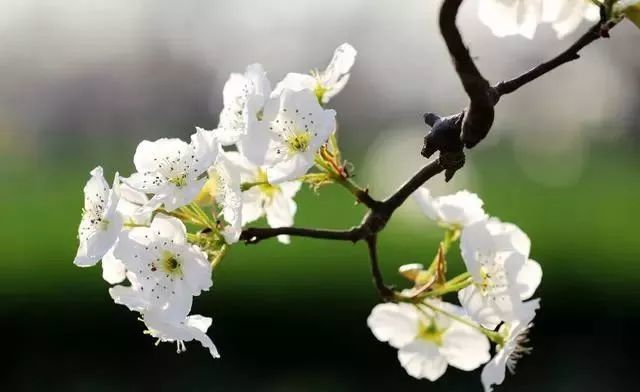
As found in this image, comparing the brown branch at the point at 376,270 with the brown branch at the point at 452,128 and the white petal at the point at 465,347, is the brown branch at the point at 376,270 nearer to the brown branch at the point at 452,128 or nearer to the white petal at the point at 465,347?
the brown branch at the point at 452,128

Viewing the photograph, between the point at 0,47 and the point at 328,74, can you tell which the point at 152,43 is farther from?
the point at 328,74

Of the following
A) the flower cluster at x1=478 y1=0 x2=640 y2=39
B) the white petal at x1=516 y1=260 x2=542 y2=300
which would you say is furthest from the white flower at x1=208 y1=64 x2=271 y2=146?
the white petal at x1=516 y1=260 x2=542 y2=300

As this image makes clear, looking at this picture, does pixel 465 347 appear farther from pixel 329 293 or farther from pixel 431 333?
pixel 329 293

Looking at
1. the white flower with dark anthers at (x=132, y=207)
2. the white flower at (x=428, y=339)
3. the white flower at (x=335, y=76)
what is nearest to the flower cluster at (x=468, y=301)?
the white flower at (x=428, y=339)

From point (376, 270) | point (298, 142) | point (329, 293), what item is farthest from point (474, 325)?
point (329, 293)

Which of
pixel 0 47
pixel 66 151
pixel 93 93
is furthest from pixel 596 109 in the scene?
pixel 93 93

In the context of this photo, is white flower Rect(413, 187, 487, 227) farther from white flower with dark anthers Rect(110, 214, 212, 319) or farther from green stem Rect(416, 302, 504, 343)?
white flower with dark anthers Rect(110, 214, 212, 319)
